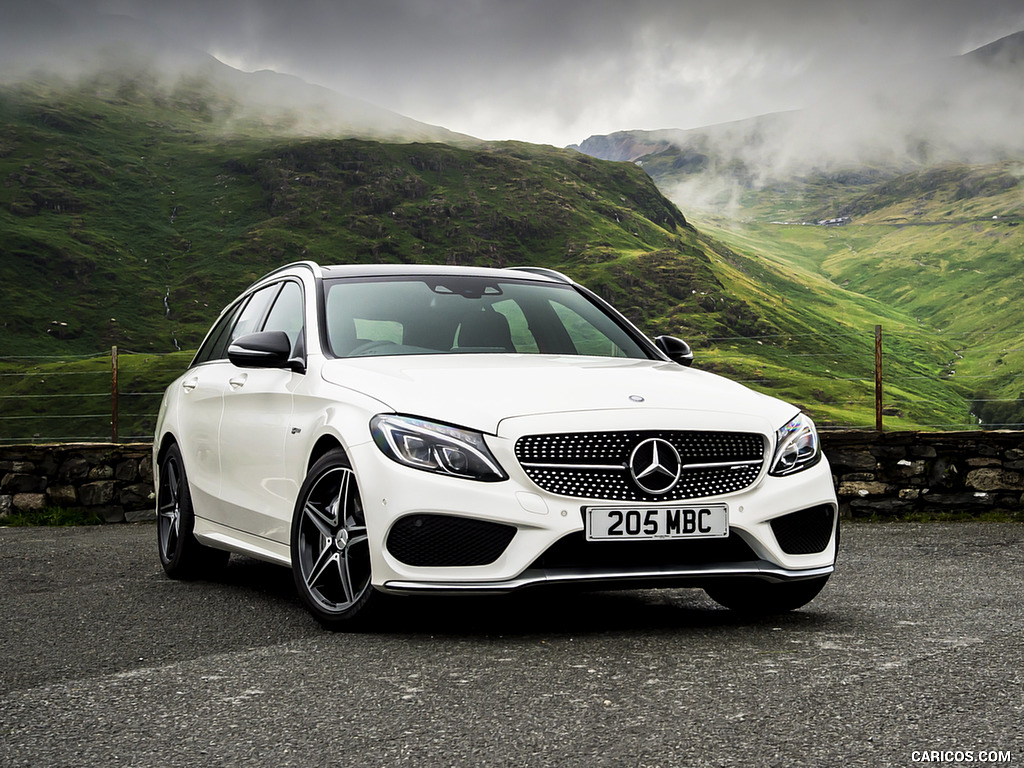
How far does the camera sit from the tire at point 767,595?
5.17 m

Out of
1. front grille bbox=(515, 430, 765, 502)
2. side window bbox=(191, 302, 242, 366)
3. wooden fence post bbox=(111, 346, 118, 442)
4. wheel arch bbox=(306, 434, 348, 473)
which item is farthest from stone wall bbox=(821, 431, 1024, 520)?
wooden fence post bbox=(111, 346, 118, 442)

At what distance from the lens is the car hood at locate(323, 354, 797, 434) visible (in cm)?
458

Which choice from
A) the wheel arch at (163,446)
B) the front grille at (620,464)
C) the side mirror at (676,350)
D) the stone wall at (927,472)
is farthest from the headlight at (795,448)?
the stone wall at (927,472)

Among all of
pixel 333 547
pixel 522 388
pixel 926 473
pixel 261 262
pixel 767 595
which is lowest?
pixel 926 473

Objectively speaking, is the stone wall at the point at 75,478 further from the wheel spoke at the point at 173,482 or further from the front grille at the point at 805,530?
the front grille at the point at 805,530

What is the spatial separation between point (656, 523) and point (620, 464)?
0.26 m

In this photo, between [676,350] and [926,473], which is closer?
[676,350]

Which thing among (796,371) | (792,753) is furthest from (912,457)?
(796,371)

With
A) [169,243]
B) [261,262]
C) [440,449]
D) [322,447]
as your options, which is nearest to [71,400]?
[261,262]

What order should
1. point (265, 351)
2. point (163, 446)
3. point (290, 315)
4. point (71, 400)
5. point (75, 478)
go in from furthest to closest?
1. point (71, 400)
2. point (75, 478)
3. point (163, 446)
4. point (290, 315)
5. point (265, 351)

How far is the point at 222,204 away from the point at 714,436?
203 meters

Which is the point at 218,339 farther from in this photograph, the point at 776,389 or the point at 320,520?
the point at 776,389

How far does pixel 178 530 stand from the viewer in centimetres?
678

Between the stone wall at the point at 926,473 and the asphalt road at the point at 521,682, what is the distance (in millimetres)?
4866
